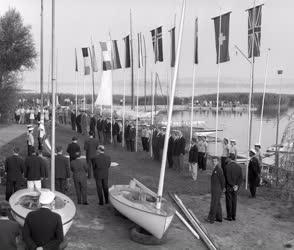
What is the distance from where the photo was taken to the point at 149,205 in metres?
11.2

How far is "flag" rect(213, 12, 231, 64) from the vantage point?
19.0 metres

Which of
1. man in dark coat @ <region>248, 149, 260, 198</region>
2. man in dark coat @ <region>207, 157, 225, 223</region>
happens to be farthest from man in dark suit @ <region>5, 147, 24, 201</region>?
man in dark coat @ <region>248, 149, 260, 198</region>

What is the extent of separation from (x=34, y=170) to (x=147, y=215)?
4216mm

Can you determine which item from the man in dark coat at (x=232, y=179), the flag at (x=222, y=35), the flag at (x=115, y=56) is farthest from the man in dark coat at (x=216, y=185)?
the flag at (x=115, y=56)

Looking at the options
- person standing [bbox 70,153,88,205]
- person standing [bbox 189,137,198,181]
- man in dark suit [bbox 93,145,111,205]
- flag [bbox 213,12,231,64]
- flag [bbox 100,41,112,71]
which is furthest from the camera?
flag [bbox 100,41,112,71]

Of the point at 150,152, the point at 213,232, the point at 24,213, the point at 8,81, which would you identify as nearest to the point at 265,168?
the point at 150,152

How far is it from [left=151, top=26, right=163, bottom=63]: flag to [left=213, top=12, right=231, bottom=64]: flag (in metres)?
3.88

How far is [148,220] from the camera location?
10.6m

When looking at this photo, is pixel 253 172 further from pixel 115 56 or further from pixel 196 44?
pixel 115 56

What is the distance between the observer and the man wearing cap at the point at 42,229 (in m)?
6.76

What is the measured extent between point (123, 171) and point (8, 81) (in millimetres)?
24254

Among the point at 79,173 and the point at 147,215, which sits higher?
the point at 79,173

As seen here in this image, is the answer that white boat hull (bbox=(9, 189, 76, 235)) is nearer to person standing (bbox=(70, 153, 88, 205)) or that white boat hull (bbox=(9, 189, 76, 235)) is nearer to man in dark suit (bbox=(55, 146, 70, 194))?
person standing (bbox=(70, 153, 88, 205))

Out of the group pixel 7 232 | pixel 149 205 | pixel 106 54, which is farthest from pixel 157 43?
pixel 7 232
